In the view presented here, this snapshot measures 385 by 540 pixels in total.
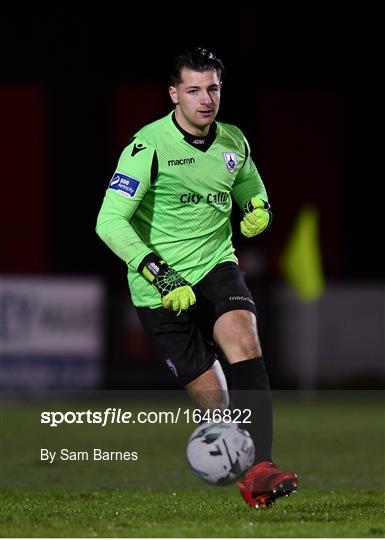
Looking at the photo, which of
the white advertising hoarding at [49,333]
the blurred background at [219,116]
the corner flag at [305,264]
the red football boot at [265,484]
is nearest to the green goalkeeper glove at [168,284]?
the red football boot at [265,484]

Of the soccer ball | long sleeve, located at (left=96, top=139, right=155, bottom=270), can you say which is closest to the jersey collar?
long sleeve, located at (left=96, top=139, right=155, bottom=270)

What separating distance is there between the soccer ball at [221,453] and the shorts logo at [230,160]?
4.55ft

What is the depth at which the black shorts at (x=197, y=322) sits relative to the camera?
7641 mm

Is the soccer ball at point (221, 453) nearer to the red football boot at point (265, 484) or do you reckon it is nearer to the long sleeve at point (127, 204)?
the red football boot at point (265, 484)

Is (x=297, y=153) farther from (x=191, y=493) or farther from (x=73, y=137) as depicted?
(x=191, y=493)

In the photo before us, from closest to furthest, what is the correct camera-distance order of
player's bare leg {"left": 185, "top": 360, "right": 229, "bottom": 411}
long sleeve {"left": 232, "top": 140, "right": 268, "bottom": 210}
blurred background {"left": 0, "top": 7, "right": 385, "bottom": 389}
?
1. player's bare leg {"left": 185, "top": 360, "right": 229, "bottom": 411}
2. long sleeve {"left": 232, "top": 140, "right": 268, "bottom": 210}
3. blurred background {"left": 0, "top": 7, "right": 385, "bottom": 389}

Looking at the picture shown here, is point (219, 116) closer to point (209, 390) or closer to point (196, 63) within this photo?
point (196, 63)

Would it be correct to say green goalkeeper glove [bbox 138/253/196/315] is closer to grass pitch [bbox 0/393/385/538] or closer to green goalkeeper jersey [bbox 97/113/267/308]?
green goalkeeper jersey [bbox 97/113/267/308]

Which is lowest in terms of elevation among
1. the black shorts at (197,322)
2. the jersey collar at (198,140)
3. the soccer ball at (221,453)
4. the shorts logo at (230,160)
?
the soccer ball at (221,453)

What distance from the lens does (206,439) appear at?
7223 millimetres

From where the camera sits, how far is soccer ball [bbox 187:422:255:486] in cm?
717

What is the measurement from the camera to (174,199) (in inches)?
302

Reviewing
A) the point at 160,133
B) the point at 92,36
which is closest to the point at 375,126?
the point at 92,36

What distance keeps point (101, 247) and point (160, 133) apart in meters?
16.7
